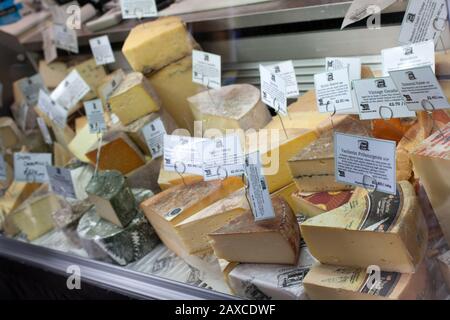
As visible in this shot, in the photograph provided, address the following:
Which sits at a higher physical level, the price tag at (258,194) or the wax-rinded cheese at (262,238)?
the price tag at (258,194)

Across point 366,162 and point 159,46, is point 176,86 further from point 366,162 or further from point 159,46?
point 366,162

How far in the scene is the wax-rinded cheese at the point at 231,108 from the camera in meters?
1.70

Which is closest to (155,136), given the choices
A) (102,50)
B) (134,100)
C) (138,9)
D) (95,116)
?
(134,100)

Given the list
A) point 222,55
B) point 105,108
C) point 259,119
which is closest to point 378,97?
point 259,119

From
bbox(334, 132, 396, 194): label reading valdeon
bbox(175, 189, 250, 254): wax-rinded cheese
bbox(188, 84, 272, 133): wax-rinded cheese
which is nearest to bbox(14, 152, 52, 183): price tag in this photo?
bbox(188, 84, 272, 133): wax-rinded cheese

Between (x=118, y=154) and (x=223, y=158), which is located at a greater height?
(x=223, y=158)

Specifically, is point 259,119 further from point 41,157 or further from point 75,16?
point 75,16

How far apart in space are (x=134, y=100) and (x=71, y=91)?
0.39m

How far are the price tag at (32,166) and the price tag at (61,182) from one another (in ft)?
0.28

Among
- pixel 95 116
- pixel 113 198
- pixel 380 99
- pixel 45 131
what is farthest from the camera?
pixel 45 131

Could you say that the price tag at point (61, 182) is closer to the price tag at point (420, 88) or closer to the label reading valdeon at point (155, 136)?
the label reading valdeon at point (155, 136)

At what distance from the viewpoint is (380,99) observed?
1257 millimetres

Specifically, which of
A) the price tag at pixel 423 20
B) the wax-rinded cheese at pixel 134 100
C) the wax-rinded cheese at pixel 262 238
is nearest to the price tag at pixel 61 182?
the wax-rinded cheese at pixel 134 100

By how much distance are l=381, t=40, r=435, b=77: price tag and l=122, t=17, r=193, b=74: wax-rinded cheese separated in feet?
2.56
